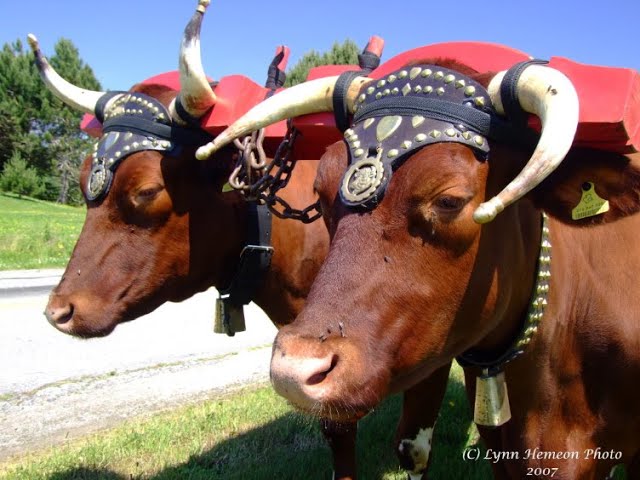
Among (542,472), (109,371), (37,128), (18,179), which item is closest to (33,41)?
(542,472)

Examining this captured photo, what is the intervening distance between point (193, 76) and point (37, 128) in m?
59.1

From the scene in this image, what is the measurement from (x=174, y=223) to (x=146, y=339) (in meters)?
5.44

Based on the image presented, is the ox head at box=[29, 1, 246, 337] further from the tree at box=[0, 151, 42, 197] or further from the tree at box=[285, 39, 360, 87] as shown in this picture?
the tree at box=[0, 151, 42, 197]

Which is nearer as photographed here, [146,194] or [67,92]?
[146,194]

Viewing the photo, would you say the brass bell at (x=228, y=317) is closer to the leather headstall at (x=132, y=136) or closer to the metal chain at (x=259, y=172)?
the metal chain at (x=259, y=172)

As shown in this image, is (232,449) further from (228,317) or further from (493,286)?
(493,286)

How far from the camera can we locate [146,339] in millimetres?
8086

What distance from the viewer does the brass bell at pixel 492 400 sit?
2.28 meters

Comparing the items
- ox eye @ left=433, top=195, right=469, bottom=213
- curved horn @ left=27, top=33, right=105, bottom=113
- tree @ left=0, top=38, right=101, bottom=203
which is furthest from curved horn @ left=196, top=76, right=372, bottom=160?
tree @ left=0, top=38, right=101, bottom=203

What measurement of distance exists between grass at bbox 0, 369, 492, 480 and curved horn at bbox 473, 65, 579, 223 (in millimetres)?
2983

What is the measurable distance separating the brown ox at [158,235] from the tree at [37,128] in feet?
176

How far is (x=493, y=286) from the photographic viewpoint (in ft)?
6.37

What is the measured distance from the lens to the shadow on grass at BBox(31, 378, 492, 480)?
13.4 ft

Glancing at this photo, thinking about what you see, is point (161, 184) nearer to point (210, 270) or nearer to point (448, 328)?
point (210, 270)
